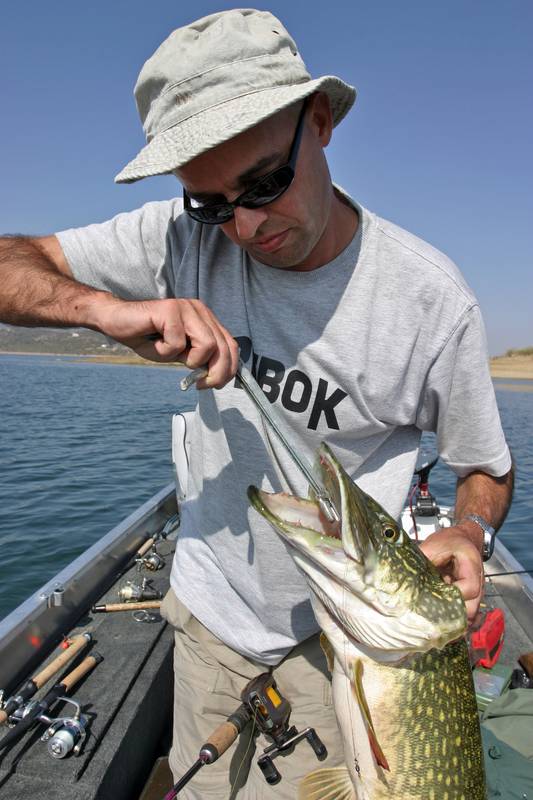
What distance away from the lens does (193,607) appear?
2367 millimetres

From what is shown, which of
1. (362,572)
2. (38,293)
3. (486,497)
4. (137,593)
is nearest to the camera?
(362,572)

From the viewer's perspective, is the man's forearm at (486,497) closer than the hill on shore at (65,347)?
Yes

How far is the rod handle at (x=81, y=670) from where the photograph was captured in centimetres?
275

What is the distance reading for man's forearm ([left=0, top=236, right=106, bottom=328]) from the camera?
1.76m

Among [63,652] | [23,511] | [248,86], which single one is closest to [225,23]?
[248,86]

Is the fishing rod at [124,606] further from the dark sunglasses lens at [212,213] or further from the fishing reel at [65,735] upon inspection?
the dark sunglasses lens at [212,213]

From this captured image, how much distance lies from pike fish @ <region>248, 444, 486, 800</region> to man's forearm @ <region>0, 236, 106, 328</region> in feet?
2.61

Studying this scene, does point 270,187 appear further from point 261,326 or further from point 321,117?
point 261,326

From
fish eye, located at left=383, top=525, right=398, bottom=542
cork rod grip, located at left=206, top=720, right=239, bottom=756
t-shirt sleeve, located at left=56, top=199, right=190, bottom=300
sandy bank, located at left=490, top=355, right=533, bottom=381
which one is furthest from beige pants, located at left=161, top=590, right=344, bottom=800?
sandy bank, located at left=490, top=355, right=533, bottom=381

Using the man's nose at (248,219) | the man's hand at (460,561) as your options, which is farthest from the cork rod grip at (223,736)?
the man's nose at (248,219)

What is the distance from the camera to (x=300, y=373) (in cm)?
205

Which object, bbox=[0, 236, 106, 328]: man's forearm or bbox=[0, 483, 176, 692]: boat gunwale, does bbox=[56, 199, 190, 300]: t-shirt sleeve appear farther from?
bbox=[0, 483, 176, 692]: boat gunwale

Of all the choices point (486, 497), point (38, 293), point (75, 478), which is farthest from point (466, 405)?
point (75, 478)

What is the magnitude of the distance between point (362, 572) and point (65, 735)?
66.0 inches
